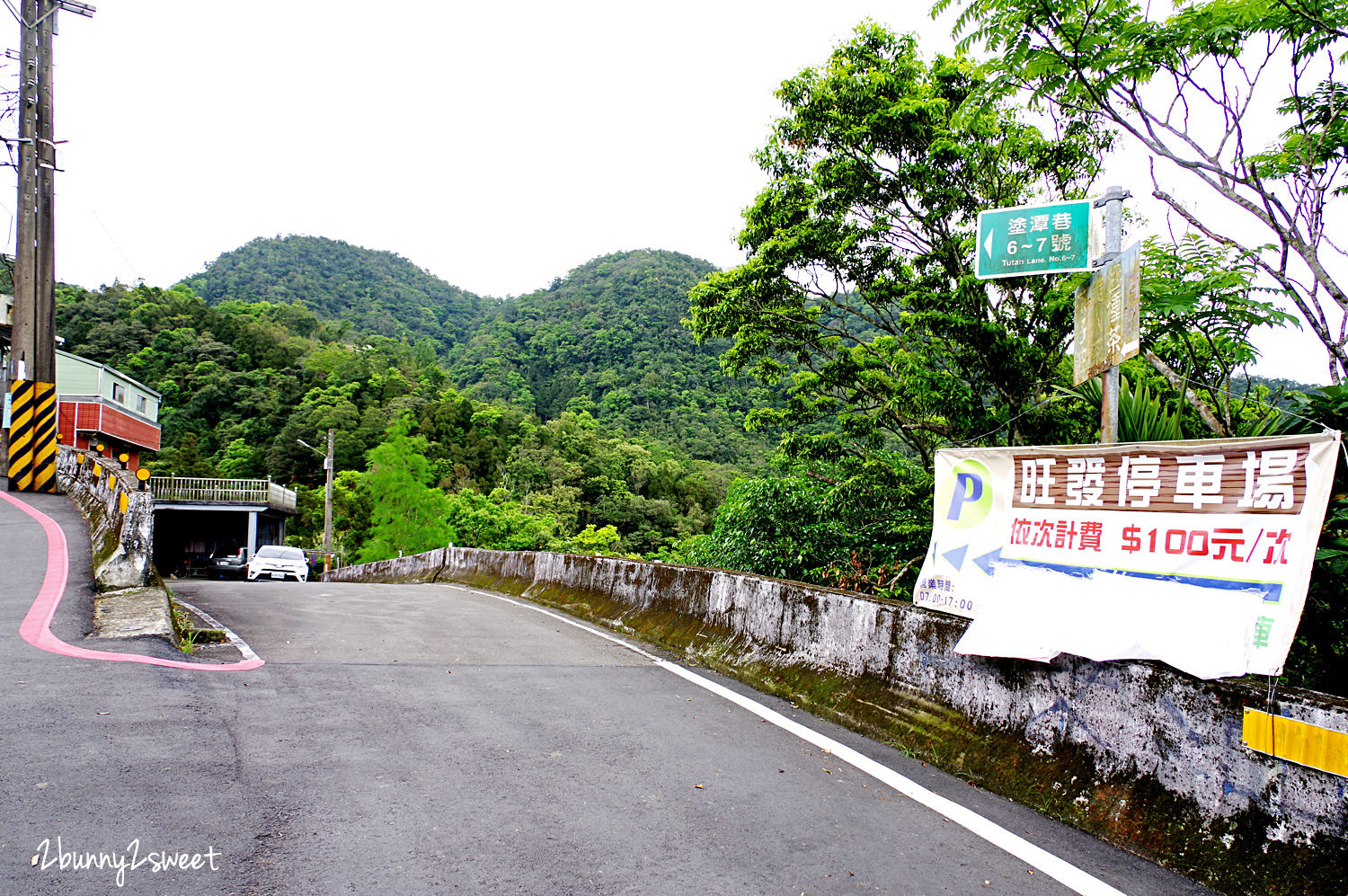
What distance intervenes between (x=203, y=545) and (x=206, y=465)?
13.3 m

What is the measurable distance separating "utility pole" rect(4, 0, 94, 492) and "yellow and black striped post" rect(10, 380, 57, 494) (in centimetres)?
2

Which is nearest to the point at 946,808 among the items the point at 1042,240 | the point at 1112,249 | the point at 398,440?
the point at 1112,249

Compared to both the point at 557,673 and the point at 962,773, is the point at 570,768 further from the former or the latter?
the point at 557,673

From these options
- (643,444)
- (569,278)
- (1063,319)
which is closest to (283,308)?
(569,278)

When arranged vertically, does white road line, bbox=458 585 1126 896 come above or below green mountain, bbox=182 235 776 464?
below

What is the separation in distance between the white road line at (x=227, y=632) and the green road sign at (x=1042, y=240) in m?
6.35

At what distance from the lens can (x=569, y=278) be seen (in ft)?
415

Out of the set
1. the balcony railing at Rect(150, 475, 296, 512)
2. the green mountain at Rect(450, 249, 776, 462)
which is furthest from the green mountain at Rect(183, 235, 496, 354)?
the balcony railing at Rect(150, 475, 296, 512)

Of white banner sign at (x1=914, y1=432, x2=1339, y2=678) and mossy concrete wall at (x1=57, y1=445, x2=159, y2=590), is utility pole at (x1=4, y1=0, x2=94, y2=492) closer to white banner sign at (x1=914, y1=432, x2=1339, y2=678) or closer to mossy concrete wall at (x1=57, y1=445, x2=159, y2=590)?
mossy concrete wall at (x1=57, y1=445, x2=159, y2=590)

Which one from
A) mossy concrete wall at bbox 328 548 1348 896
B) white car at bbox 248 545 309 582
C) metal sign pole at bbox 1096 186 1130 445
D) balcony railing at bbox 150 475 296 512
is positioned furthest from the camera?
balcony railing at bbox 150 475 296 512

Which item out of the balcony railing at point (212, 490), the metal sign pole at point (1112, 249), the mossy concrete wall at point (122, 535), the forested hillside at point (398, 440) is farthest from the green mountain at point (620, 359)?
the metal sign pole at point (1112, 249)

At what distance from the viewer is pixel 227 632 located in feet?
24.5

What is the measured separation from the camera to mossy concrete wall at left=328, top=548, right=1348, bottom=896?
3.08m

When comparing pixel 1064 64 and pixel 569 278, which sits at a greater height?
pixel 569 278
